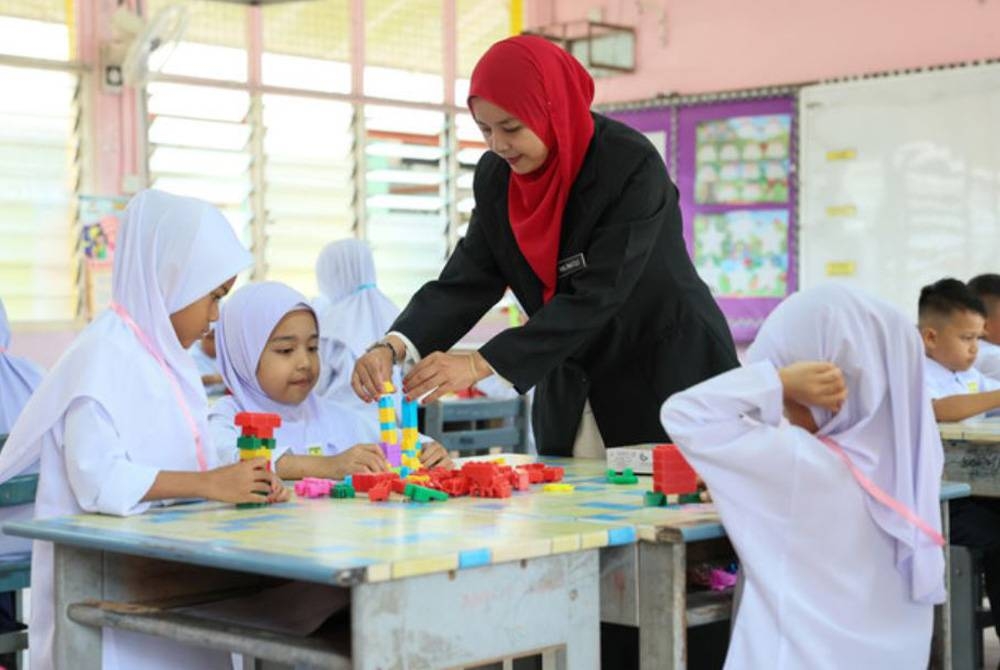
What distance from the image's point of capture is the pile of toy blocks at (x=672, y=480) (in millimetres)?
2287

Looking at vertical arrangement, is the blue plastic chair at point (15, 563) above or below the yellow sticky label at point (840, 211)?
below

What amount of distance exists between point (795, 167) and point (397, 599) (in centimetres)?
637

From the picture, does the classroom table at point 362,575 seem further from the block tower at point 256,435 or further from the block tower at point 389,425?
the block tower at point 389,425

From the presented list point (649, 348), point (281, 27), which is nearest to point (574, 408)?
point (649, 348)

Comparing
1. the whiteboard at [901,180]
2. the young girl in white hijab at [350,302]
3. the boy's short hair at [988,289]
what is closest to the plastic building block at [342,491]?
the young girl in white hijab at [350,302]

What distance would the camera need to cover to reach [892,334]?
87.4 inches

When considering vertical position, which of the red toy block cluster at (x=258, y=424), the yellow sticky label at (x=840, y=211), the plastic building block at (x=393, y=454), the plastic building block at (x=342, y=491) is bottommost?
the plastic building block at (x=342, y=491)

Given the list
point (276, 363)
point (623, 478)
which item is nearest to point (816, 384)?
point (623, 478)

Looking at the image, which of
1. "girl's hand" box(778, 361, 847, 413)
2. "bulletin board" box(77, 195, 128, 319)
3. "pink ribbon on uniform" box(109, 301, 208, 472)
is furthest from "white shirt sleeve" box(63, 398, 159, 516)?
"bulletin board" box(77, 195, 128, 319)

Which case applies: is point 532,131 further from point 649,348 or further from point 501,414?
point 501,414

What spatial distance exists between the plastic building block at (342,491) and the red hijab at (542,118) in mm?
611

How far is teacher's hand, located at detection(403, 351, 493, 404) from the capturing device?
249 cm

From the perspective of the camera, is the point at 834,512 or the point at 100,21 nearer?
the point at 834,512

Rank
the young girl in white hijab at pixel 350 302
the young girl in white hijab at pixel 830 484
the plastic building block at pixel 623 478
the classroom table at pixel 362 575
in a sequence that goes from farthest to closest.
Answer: the young girl in white hijab at pixel 350 302
the plastic building block at pixel 623 478
the young girl in white hijab at pixel 830 484
the classroom table at pixel 362 575
